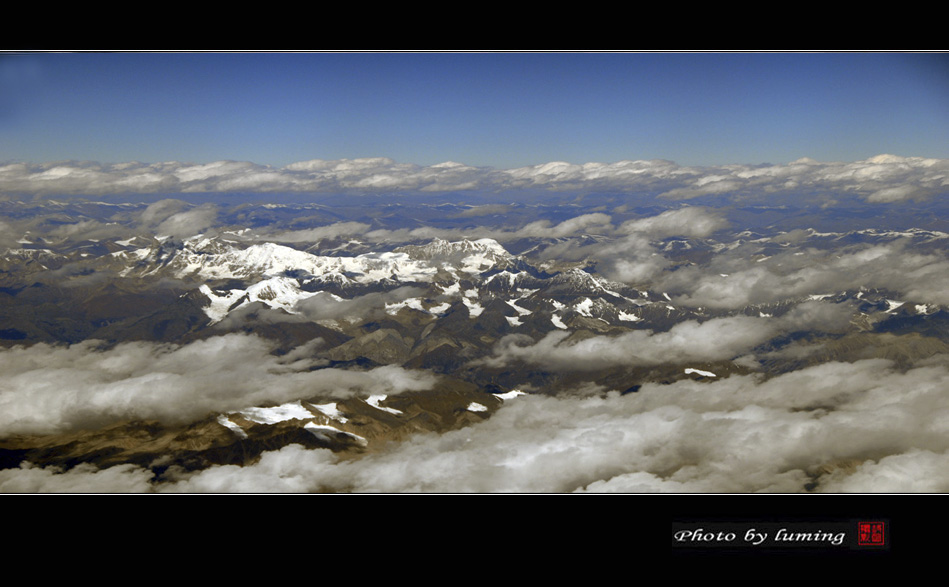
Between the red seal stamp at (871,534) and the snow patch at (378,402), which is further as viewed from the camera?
the snow patch at (378,402)

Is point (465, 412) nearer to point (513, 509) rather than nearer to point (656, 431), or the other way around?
point (656, 431)

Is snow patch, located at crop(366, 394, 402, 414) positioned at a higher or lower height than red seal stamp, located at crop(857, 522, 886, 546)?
lower

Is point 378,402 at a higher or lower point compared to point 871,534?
lower
